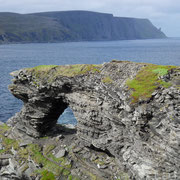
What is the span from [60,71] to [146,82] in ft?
45.9

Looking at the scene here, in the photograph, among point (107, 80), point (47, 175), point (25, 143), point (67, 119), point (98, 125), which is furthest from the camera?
point (67, 119)

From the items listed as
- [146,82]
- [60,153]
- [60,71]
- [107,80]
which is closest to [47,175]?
[60,153]

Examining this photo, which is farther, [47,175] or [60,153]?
[60,153]

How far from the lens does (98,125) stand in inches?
1190

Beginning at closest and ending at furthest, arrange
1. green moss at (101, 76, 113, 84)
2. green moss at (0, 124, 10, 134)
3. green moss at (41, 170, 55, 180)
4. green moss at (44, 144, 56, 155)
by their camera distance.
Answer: green moss at (101, 76, 113, 84) → green moss at (41, 170, 55, 180) → green moss at (44, 144, 56, 155) → green moss at (0, 124, 10, 134)

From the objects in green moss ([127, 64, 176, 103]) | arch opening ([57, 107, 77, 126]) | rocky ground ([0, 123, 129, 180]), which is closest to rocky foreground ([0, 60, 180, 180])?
green moss ([127, 64, 176, 103])

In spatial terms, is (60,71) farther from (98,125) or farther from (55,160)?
(55,160)

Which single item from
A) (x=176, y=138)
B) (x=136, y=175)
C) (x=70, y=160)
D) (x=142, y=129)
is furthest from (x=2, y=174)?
(x=176, y=138)

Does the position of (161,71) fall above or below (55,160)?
above

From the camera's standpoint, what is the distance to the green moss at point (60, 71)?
3103cm

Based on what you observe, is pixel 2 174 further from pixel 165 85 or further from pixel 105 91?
pixel 165 85

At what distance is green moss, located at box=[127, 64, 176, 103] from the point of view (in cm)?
2391

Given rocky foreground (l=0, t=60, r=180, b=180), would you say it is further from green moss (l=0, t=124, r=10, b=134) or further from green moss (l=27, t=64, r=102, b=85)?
green moss (l=27, t=64, r=102, b=85)

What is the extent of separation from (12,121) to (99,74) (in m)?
22.1
